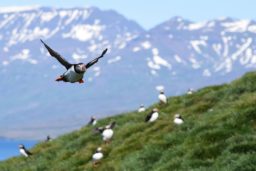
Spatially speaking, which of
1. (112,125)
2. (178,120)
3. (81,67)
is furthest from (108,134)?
(81,67)

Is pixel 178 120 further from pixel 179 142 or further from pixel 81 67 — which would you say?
pixel 81 67

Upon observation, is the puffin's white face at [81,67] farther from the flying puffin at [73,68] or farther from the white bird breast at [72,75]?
the white bird breast at [72,75]

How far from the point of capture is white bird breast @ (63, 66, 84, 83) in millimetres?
9698

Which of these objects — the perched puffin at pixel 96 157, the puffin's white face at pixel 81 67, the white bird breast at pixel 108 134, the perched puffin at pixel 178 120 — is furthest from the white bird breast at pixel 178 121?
the puffin's white face at pixel 81 67

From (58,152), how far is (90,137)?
198 cm

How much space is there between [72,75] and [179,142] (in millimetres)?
16383

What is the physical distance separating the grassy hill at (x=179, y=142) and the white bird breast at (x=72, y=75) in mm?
10561

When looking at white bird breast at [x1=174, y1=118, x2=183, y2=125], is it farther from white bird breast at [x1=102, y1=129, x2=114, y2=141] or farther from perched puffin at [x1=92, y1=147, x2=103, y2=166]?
white bird breast at [x1=102, y1=129, x2=114, y2=141]

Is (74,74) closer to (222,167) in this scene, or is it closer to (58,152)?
A: (222,167)

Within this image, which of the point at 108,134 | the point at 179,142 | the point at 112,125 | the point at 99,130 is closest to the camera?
the point at 179,142

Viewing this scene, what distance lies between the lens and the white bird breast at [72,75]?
9698 millimetres

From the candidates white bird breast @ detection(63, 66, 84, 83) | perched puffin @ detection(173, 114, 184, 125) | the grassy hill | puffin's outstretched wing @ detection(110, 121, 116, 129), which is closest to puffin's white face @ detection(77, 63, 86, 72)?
white bird breast @ detection(63, 66, 84, 83)

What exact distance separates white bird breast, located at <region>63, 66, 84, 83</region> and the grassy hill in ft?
34.6

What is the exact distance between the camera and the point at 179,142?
84.4ft
